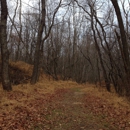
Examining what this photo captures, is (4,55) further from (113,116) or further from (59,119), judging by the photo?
(113,116)

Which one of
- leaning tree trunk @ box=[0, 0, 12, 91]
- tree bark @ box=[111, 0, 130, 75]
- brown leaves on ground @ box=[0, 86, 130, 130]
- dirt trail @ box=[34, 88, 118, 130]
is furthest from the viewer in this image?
tree bark @ box=[111, 0, 130, 75]

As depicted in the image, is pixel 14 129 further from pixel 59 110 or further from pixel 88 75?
pixel 88 75

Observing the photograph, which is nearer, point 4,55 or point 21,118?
→ point 21,118

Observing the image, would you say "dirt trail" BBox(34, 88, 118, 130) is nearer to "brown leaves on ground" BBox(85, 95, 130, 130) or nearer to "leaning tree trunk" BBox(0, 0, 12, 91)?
"brown leaves on ground" BBox(85, 95, 130, 130)

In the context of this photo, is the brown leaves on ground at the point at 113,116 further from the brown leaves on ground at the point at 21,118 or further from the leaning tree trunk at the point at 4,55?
the leaning tree trunk at the point at 4,55

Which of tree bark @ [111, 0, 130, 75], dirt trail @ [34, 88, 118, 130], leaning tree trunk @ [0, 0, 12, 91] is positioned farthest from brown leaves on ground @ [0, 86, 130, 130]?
tree bark @ [111, 0, 130, 75]

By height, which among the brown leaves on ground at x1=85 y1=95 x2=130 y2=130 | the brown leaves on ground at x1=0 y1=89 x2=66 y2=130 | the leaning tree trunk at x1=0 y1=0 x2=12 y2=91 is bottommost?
the brown leaves on ground at x1=85 y1=95 x2=130 y2=130

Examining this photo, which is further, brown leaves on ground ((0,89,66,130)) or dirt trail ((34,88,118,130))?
dirt trail ((34,88,118,130))

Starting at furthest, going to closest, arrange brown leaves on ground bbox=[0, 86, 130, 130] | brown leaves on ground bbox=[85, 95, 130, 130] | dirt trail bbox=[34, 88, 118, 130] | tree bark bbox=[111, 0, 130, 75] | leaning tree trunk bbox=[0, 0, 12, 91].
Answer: tree bark bbox=[111, 0, 130, 75] < leaning tree trunk bbox=[0, 0, 12, 91] < brown leaves on ground bbox=[85, 95, 130, 130] < dirt trail bbox=[34, 88, 118, 130] < brown leaves on ground bbox=[0, 86, 130, 130]

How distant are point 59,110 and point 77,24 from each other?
2640cm

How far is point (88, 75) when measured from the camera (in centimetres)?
5028

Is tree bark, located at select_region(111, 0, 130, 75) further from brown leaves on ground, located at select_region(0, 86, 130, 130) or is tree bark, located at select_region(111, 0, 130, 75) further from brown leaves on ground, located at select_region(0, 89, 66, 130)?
brown leaves on ground, located at select_region(0, 89, 66, 130)

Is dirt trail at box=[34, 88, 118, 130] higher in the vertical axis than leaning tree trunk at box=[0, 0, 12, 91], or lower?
lower

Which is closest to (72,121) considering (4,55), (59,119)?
(59,119)
